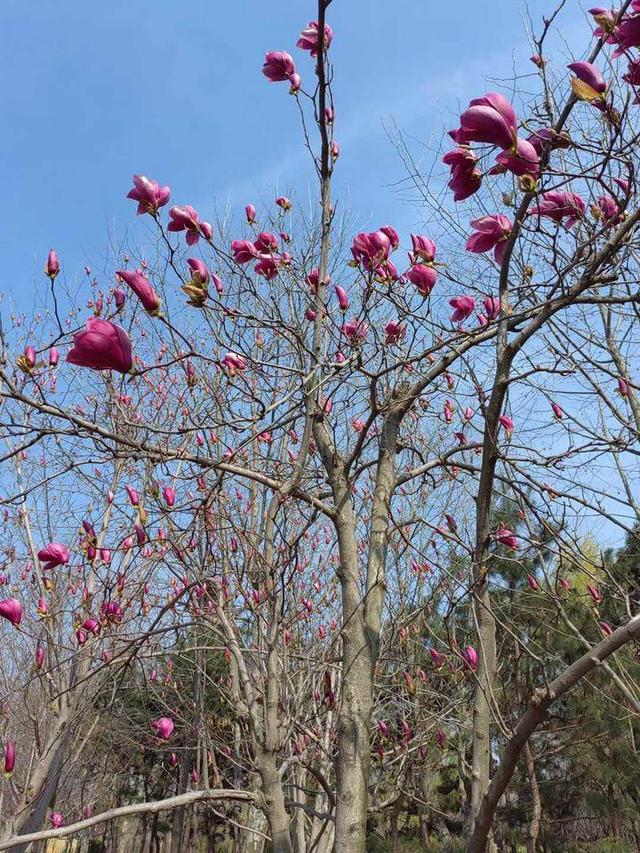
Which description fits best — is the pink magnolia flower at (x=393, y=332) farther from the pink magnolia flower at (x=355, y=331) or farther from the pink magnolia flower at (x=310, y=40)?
the pink magnolia flower at (x=310, y=40)

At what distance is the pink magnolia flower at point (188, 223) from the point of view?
190 cm

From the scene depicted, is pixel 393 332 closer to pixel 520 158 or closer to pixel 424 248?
pixel 424 248

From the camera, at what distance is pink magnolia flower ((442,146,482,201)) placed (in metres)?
1.39

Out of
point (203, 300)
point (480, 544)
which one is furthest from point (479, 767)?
point (203, 300)

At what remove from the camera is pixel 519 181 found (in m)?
1.33

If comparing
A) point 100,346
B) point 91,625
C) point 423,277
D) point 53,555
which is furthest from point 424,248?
point 91,625

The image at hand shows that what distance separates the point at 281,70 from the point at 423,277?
82 centimetres

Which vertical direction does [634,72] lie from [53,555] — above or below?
above

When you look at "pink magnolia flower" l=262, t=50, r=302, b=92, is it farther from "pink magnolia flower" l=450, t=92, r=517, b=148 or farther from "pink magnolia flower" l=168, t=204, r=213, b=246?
"pink magnolia flower" l=450, t=92, r=517, b=148

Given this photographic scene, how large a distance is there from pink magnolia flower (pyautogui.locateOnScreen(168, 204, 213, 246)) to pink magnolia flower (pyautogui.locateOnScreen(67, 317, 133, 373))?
23.7 inches

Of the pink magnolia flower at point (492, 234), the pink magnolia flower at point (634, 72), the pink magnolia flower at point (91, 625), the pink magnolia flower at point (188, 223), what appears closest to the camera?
the pink magnolia flower at point (634, 72)

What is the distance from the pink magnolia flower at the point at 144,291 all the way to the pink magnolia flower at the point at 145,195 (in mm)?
371

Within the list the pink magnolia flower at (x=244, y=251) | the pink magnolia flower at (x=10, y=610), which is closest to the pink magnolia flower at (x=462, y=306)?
the pink magnolia flower at (x=244, y=251)

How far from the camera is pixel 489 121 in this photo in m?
1.21
